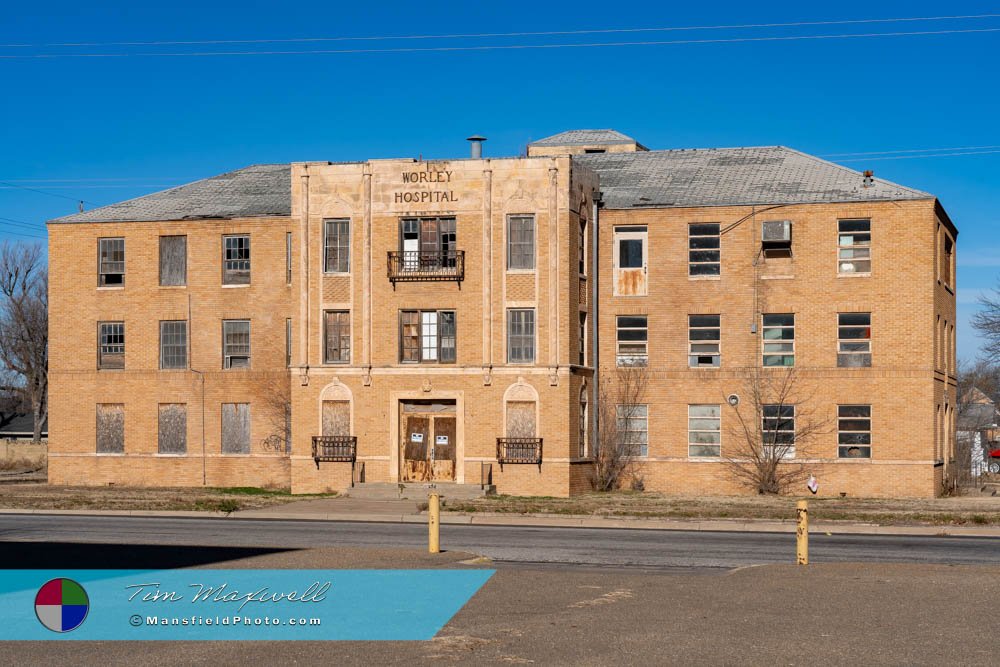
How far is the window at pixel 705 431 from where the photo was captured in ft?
143

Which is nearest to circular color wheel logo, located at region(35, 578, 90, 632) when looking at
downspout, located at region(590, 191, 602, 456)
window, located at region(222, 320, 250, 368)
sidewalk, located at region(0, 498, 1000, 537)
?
sidewalk, located at region(0, 498, 1000, 537)

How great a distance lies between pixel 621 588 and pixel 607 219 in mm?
29158

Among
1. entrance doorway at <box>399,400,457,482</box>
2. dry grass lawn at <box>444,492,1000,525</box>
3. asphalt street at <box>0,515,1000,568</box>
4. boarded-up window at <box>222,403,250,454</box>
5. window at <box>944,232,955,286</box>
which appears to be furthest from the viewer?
boarded-up window at <box>222,403,250,454</box>

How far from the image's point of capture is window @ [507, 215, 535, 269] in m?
41.6

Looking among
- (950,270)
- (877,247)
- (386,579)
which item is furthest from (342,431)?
(386,579)

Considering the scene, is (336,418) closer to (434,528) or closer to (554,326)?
(554,326)

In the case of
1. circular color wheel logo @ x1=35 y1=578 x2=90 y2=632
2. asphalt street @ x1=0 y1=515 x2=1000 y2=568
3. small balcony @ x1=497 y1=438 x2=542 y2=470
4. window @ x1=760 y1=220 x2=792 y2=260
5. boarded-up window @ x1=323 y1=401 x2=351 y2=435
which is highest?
window @ x1=760 y1=220 x2=792 y2=260

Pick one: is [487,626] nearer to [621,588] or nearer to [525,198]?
[621,588]

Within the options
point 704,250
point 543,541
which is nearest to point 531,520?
point 543,541

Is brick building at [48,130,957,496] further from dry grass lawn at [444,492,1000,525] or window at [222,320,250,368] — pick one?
dry grass lawn at [444,492,1000,525]

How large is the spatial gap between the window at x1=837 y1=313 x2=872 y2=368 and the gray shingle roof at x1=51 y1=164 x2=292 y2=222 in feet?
63.9

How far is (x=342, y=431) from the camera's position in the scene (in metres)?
42.3

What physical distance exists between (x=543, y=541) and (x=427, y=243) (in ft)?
62.8

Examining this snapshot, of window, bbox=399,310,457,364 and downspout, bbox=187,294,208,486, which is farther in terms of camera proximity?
downspout, bbox=187,294,208,486
